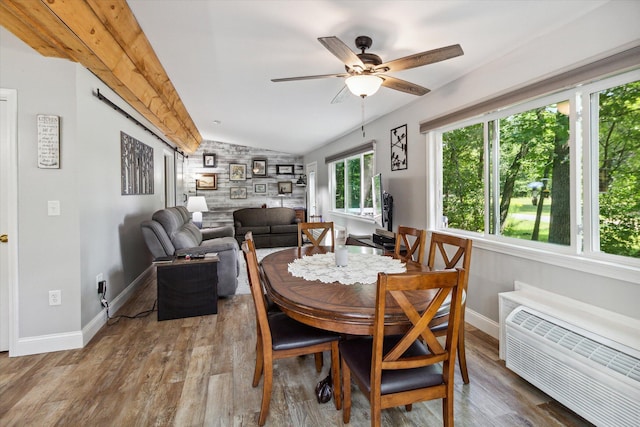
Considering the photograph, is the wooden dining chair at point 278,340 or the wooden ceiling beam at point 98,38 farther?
the wooden ceiling beam at point 98,38

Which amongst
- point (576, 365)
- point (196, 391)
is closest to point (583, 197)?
point (576, 365)

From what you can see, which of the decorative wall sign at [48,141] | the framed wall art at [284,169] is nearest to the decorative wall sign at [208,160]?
the framed wall art at [284,169]

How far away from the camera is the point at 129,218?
3.83m

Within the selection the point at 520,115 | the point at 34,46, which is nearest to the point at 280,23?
the point at 34,46

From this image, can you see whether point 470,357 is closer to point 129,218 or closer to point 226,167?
point 129,218

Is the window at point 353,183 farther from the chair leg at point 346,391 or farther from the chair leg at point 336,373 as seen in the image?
the chair leg at point 346,391

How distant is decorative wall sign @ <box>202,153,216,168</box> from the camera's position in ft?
28.6

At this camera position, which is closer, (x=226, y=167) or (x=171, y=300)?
(x=171, y=300)

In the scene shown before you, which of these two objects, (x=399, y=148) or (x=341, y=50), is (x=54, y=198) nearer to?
(x=341, y=50)

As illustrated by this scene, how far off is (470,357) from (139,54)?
3878 mm

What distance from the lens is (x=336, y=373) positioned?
178 centimetres

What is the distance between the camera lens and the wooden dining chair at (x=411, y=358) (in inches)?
47.2

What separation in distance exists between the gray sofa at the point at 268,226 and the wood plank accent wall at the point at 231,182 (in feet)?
→ 5.50

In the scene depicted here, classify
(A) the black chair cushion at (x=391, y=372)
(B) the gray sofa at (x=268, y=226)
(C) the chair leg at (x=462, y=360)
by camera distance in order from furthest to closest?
(B) the gray sofa at (x=268, y=226) → (C) the chair leg at (x=462, y=360) → (A) the black chair cushion at (x=391, y=372)
